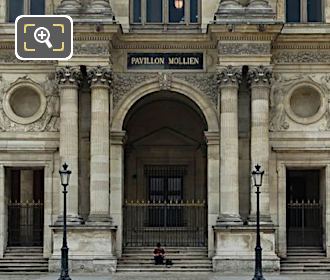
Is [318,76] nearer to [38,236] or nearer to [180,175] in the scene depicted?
[180,175]

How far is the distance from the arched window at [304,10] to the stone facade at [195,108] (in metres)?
0.54

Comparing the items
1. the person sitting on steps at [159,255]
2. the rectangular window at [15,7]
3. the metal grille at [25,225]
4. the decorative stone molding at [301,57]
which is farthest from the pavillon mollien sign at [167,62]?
the person sitting on steps at [159,255]

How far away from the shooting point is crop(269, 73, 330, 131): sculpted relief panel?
30672mm

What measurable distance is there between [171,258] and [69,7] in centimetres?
1041

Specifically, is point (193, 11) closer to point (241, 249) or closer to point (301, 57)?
point (301, 57)

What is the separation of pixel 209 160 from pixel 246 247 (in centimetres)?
377

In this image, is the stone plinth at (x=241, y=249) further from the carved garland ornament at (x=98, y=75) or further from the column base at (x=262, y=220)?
the carved garland ornament at (x=98, y=75)

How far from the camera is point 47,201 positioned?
30.3 m

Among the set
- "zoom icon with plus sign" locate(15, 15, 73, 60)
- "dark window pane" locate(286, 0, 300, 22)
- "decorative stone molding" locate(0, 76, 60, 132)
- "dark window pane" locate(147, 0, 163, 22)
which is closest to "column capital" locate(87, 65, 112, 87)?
"decorative stone molding" locate(0, 76, 60, 132)

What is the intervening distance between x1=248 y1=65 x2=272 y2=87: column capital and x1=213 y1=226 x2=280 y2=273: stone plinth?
548cm

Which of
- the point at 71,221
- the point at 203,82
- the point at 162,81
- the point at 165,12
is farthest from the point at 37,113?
the point at 203,82

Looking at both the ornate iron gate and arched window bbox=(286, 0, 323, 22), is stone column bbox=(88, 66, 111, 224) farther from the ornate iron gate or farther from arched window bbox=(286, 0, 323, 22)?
arched window bbox=(286, 0, 323, 22)

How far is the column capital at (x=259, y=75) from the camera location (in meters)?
29.3

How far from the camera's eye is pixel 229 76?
96.2 ft
